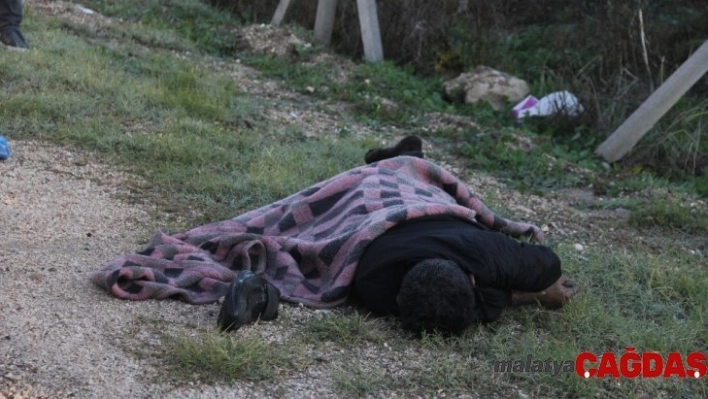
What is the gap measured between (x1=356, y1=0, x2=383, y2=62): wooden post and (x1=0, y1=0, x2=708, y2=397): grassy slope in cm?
38

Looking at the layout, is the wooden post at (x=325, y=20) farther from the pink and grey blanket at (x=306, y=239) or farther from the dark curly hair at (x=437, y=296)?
the dark curly hair at (x=437, y=296)

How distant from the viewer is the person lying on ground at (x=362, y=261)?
3656 millimetres

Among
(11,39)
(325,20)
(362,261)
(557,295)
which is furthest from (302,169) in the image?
(325,20)

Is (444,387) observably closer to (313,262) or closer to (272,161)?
(313,262)

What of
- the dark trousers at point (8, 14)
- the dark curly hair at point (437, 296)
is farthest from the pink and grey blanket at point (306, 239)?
the dark trousers at point (8, 14)

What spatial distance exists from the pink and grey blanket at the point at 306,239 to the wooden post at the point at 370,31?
4.21 m

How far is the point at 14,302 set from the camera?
370 cm

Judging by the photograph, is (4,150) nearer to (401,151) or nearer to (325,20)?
(401,151)

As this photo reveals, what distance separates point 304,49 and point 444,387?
563 cm

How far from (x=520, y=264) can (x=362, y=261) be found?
60cm

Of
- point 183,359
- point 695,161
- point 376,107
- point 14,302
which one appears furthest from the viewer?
point 376,107

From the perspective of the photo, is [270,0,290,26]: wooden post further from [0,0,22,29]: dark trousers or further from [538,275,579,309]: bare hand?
[538,275,579,309]: bare hand

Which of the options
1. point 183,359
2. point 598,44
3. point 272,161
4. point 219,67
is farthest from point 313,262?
point 598,44

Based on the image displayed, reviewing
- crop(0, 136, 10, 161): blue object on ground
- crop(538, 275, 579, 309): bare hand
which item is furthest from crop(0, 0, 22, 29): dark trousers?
crop(538, 275, 579, 309): bare hand
